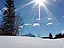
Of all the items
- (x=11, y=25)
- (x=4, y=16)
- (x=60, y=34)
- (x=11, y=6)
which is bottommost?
(x=60, y=34)

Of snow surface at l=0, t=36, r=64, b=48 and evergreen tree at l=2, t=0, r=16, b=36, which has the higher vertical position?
evergreen tree at l=2, t=0, r=16, b=36

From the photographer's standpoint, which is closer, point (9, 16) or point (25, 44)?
point (25, 44)

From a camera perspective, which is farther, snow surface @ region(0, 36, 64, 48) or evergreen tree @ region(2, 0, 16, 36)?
evergreen tree @ region(2, 0, 16, 36)

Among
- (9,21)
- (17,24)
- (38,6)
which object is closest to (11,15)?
(9,21)

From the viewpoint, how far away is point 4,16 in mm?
13844

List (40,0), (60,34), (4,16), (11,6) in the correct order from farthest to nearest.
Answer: (11,6) < (4,16) < (60,34) < (40,0)

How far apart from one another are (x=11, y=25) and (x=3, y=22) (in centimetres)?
89

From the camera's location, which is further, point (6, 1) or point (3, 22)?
point (6, 1)

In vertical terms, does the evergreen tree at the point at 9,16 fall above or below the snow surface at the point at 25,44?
above

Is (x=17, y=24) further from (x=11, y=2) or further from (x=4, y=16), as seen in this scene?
(x=11, y=2)

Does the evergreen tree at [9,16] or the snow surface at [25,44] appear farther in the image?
the evergreen tree at [9,16]

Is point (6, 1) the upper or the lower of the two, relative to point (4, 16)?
upper

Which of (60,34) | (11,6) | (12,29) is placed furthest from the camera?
(11,6)

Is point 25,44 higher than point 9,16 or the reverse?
the reverse
